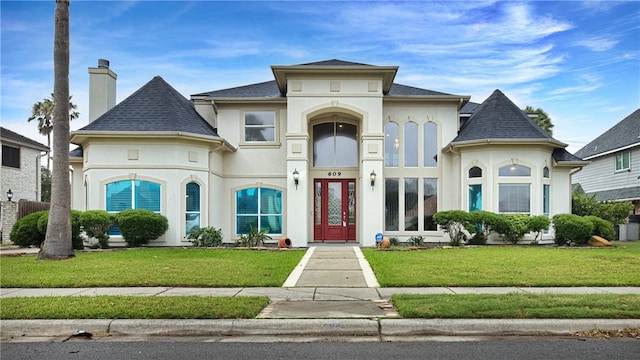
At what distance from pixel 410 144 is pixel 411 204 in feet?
8.44

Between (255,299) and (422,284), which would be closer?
(255,299)

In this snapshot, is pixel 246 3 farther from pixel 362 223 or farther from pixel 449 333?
pixel 449 333

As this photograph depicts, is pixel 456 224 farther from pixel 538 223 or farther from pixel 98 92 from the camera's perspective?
pixel 98 92

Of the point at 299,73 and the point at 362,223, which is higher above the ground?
the point at 299,73

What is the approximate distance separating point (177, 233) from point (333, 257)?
6440 mm

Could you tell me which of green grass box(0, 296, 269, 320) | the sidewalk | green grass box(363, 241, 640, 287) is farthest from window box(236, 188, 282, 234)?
green grass box(0, 296, 269, 320)

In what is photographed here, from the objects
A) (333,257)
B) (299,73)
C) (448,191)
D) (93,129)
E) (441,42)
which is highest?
(441,42)

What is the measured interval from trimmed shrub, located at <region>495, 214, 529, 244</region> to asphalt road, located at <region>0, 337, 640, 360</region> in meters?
11.6

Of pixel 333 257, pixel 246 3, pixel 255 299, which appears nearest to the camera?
pixel 255 299

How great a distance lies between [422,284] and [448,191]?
1140 cm

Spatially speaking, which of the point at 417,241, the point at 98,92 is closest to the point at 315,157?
the point at 417,241

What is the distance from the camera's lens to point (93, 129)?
17047mm

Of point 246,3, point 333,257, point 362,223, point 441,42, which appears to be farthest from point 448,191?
point 246,3

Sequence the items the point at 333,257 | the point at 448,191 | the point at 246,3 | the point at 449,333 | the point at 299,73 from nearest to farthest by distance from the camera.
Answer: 1. the point at 449,333
2. the point at 333,257
3. the point at 246,3
4. the point at 299,73
5. the point at 448,191
